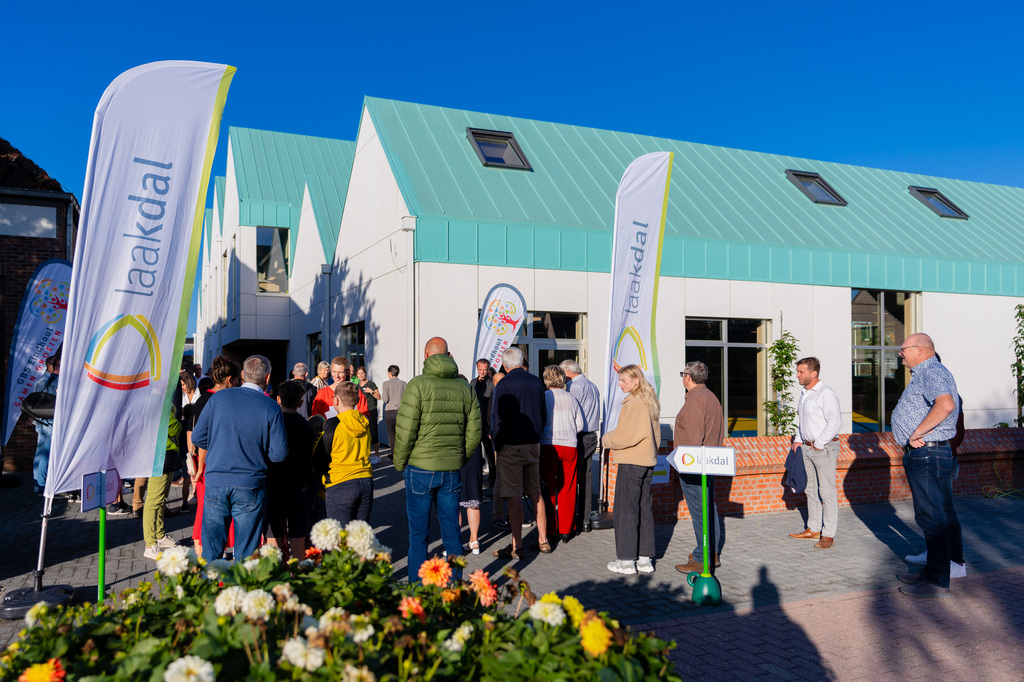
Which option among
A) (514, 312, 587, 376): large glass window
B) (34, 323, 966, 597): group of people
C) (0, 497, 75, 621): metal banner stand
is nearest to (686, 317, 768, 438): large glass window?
(514, 312, 587, 376): large glass window

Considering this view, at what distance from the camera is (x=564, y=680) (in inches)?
78.7

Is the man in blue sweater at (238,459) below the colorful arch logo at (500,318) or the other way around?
below

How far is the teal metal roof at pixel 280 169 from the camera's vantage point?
22.6 meters

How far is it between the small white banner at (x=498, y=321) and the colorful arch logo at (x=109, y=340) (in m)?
5.70

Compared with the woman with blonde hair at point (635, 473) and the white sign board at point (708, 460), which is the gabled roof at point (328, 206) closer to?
the woman with blonde hair at point (635, 473)

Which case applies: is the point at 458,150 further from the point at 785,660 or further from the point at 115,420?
the point at 785,660

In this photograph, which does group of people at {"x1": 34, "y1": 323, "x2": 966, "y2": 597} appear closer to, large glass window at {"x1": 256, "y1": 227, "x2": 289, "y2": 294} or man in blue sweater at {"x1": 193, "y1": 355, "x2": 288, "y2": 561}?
man in blue sweater at {"x1": 193, "y1": 355, "x2": 288, "y2": 561}

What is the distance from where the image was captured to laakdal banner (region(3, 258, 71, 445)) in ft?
34.7

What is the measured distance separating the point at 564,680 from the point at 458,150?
47.5 feet

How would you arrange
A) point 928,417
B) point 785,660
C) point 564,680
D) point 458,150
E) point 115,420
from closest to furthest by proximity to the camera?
point 564,680 < point 785,660 < point 115,420 < point 928,417 < point 458,150

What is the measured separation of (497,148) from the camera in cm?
1647

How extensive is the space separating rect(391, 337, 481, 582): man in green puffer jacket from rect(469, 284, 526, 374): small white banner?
487 cm

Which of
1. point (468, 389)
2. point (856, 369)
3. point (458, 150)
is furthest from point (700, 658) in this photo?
point (856, 369)

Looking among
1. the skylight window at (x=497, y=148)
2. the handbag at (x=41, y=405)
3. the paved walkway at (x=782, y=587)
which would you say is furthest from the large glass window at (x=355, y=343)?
the paved walkway at (x=782, y=587)
